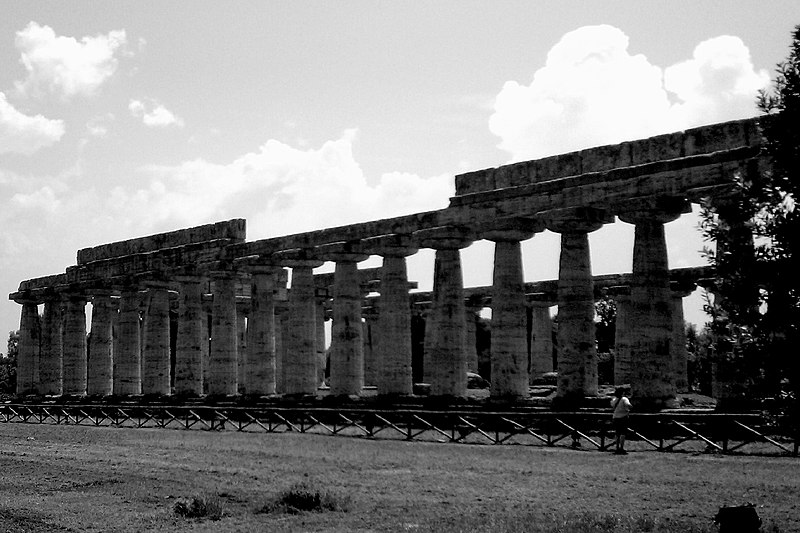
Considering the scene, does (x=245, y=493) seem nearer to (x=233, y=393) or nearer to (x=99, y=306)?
(x=233, y=393)

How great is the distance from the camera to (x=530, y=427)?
116ft

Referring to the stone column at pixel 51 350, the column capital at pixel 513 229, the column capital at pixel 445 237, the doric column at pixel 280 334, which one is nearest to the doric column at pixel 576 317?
the column capital at pixel 513 229

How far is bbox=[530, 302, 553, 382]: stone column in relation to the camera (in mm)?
62531

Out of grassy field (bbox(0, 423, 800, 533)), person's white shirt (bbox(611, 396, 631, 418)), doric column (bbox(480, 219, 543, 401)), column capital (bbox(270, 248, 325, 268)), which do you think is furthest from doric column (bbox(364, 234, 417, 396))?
person's white shirt (bbox(611, 396, 631, 418))

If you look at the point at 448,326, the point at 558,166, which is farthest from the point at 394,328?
the point at 558,166

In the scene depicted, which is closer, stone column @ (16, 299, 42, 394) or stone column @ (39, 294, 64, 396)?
stone column @ (39, 294, 64, 396)

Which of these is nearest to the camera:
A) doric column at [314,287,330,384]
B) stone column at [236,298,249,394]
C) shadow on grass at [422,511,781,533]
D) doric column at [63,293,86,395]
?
shadow on grass at [422,511,781,533]

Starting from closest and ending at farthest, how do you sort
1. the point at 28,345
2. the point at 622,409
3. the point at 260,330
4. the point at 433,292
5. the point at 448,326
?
1. the point at 622,409
2. the point at 448,326
3. the point at 433,292
4. the point at 260,330
5. the point at 28,345

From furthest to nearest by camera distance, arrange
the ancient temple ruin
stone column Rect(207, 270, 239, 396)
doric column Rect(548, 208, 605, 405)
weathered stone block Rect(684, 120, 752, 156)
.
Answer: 1. stone column Rect(207, 270, 239, 396)
2. doric column Rect(548, 208, 605, 405)
3. the ancient temple ruin
4. weathered stone block Rect(684, 120, 752, 156)

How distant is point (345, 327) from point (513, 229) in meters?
12.5

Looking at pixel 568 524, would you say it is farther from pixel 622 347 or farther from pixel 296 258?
pixel 296 258

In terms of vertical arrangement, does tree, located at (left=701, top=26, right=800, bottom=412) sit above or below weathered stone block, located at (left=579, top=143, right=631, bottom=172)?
below

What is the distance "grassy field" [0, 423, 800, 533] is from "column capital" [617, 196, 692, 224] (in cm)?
1001

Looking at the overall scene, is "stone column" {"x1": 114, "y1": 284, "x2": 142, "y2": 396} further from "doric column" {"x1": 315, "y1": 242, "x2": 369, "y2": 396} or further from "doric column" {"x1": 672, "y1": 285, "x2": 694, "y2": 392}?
"doric column" {"x1": 672, "y1": 285, "x2": 694, "y2": 392}
